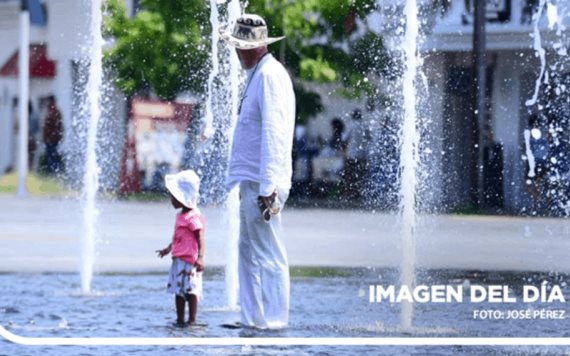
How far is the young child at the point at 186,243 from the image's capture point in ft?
21.8

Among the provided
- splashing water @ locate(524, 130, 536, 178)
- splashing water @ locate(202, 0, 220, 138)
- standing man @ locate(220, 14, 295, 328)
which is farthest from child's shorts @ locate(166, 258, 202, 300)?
splashing water @ locate(524, 130, 536, 178)

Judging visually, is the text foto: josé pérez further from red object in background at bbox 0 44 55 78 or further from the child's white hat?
red object in background at bbox 0 44 55 78

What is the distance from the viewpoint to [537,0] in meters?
5.94

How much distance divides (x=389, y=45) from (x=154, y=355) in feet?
5.29

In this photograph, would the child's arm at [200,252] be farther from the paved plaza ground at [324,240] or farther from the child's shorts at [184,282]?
the paved plaza ground at [324,240]

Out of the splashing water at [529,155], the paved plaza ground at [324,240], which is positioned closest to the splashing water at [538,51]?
the splashing water at [529,155]

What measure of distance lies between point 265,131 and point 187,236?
0.67m

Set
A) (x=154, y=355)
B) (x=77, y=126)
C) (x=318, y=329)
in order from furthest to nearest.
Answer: (x=77, y=126) < (x=318, y=329) < (x=154, y=355)

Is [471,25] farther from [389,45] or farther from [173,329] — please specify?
[173,329]

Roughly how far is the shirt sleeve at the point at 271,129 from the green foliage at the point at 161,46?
713 mm

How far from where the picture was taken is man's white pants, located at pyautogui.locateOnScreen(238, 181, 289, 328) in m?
6.33

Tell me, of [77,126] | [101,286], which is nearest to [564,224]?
[101,286]

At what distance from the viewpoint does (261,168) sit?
6129 millimetres

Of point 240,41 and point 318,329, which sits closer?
point 240,41
